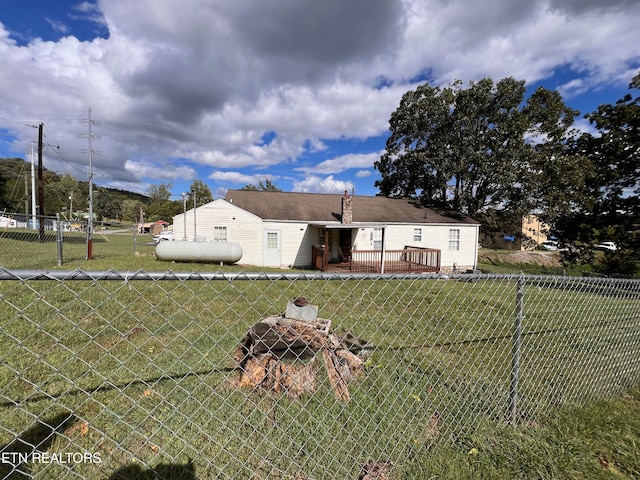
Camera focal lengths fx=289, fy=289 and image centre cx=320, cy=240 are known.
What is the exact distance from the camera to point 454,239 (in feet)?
55.6

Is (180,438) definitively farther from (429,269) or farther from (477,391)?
(429,269)

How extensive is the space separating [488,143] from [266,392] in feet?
68.4

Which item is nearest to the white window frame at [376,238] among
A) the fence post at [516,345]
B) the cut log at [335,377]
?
the cut log at [335,377]

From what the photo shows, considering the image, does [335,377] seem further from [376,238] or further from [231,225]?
[376,238]

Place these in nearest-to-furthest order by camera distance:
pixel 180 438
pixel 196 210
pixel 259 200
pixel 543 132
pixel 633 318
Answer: pixel 180 438, pixel 633 318, pixel 196 210, pixel 259 200, pixel 543 132

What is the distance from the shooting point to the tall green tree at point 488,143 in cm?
1758

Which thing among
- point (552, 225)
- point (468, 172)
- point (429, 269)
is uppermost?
point (468, 172)

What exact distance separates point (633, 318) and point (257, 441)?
5.05 m

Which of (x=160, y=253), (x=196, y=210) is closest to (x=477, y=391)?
(x=160, y=253)

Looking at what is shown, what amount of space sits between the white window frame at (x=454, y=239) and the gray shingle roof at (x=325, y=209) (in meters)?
0.59

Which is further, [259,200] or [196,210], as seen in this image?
[259,200]

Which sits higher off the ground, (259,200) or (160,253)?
(259,200)

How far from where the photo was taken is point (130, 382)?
2783 mm

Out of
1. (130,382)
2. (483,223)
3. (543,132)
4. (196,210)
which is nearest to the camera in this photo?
(130,382)
